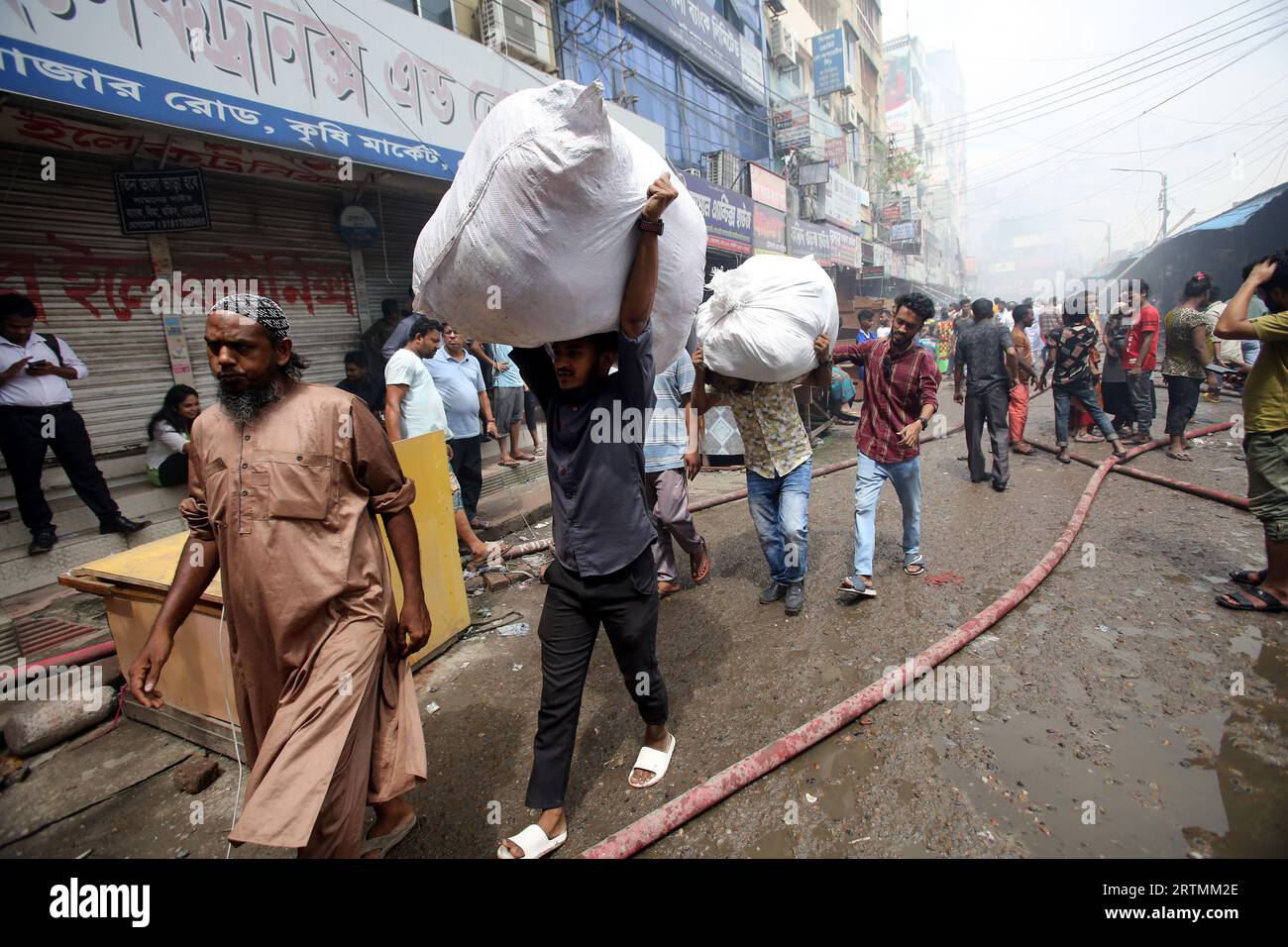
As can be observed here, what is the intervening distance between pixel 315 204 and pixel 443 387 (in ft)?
13.5

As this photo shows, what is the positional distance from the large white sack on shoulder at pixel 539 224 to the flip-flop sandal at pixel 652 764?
5.45 ft

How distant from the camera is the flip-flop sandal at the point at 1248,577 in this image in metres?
3.58

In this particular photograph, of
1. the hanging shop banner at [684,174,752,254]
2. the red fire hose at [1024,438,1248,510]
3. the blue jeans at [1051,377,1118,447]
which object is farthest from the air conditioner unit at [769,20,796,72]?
the red fire hose at [1024,438,1248,510]

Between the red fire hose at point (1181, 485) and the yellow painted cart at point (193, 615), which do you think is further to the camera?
the red fire hose at point (1181, 485)

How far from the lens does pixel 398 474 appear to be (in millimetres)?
1960

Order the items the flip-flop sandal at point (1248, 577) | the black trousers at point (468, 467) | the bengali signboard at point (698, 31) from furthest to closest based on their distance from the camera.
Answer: the bengali signboard at point (698, 31) → the black trousers at point (468, 467) → the flip-flop sandal at point (1248, 577)

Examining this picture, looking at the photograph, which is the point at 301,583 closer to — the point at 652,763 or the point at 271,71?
the point at 652,763

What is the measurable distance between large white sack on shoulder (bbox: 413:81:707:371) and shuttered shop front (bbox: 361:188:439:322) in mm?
6865

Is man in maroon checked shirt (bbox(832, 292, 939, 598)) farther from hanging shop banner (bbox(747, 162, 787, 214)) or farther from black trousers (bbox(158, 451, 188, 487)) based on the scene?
hanging shop banner (bbox(747, 162, 787, 214))

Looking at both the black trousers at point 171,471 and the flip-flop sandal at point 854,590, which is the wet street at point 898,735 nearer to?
the flip-flop sandal at point 854,590

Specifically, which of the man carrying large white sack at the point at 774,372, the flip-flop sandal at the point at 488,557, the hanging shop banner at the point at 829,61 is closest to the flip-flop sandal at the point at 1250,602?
the man carrying large white sack at the point at 774,372

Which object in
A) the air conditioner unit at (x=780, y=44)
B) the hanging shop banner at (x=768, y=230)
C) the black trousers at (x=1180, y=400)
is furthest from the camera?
the air conditioner unit at (x=780, y=44)

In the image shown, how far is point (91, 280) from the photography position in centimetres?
552

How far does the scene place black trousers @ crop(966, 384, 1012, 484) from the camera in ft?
20.2
